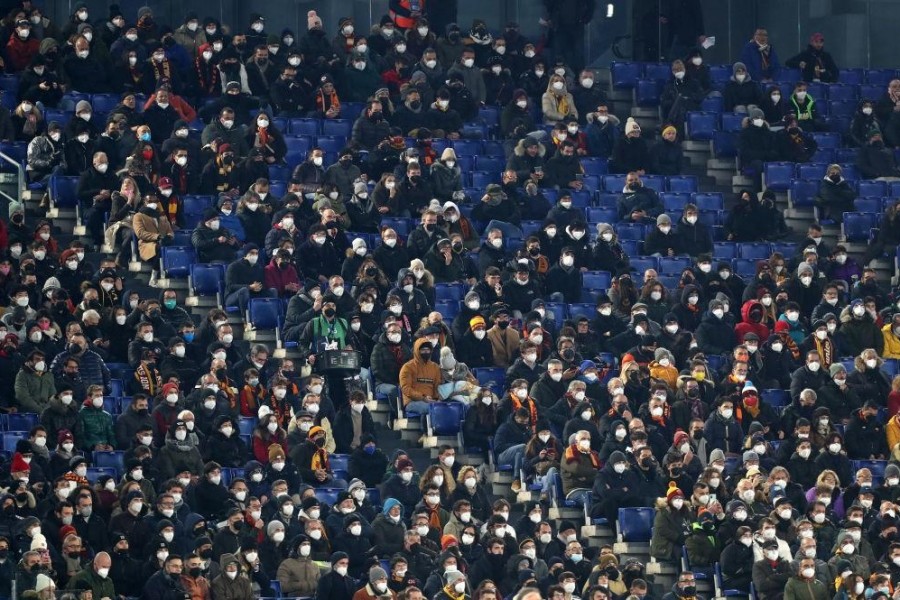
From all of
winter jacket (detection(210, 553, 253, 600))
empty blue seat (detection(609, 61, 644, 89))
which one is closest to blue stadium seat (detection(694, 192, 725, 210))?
empty blue seat (detection(609, 61, 644, 89))

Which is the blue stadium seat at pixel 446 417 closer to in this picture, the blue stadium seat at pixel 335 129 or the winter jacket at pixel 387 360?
the winter jacket at pixel 387 360

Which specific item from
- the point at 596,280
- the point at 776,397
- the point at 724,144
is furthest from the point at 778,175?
the point at 776,397

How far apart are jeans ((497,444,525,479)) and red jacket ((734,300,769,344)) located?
149 inches

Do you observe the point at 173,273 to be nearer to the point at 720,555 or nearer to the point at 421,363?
the point at 421,363

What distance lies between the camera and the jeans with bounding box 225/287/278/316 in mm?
27641

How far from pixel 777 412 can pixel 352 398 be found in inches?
192

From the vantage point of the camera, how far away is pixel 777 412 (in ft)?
91.4

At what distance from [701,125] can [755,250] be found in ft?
8.92

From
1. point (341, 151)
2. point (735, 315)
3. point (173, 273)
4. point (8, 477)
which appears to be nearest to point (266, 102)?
point (341, 151)

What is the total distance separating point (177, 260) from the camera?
2816 cm

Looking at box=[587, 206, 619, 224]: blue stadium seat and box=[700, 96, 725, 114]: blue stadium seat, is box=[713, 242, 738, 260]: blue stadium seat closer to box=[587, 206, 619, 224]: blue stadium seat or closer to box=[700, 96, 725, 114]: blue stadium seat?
box=[587, 206, 619, 224]: blue stadium seat

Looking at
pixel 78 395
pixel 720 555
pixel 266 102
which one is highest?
pixel 266 102

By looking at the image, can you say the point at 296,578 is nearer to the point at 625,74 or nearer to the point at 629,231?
the point at 629,231

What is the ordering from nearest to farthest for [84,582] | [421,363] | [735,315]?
1. [84,582]
2. [421,363]
3. [735,315]
